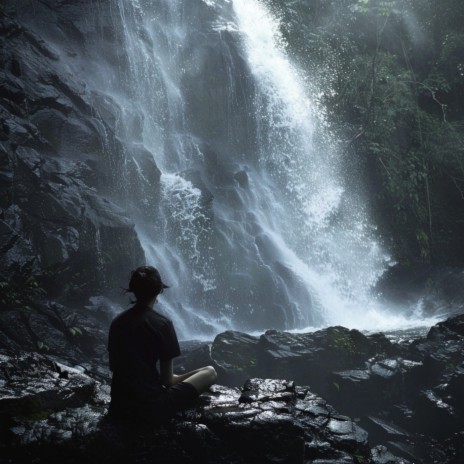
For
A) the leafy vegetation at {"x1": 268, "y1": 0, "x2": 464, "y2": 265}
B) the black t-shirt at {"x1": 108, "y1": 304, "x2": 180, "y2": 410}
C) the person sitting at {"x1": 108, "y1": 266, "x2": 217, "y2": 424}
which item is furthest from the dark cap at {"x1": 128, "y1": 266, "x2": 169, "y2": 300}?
the leafy vegetation at {"x1": 268, "y1": 0, "x2": 464, "y2": 265}

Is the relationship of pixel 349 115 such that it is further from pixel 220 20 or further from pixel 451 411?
pixel 451 411

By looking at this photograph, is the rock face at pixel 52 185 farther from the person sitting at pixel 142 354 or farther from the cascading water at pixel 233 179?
A: the person sitting at pixel 142 354

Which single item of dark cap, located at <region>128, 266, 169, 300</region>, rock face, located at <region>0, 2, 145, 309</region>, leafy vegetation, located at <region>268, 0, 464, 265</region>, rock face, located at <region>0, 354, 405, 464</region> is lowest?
rock face, located at <region>0, 354, 405, 464</region>

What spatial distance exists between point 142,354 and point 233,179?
1718 cm

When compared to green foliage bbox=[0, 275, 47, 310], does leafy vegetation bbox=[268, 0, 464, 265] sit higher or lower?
higher

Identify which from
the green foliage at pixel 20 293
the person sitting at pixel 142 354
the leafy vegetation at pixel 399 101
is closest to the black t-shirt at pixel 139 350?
the person sitting at pixel 142 354

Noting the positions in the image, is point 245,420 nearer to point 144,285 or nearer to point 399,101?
point 144,285

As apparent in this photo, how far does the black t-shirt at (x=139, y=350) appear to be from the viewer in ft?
12.7

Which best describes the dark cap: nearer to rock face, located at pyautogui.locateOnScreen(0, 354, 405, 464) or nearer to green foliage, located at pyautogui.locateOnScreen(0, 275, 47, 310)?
rock face, located at pyautogui.locateOnScreen(0, 354, 405, 464)

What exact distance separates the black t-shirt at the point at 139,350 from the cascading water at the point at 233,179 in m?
10.9

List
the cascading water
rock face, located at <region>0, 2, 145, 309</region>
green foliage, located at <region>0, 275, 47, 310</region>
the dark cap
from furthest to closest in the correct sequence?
the cascading water, rock face, located at <region>0, 2, 145, 309</region>, green foliage, located at <region>0, 275, 47, 310</region>, the dark cap

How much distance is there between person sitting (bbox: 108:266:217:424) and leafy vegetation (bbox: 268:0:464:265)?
66.6 ft

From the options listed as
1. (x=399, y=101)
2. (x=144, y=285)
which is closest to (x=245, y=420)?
(x=144, y=285)

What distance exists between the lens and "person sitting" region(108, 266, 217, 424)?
3.88 meters
